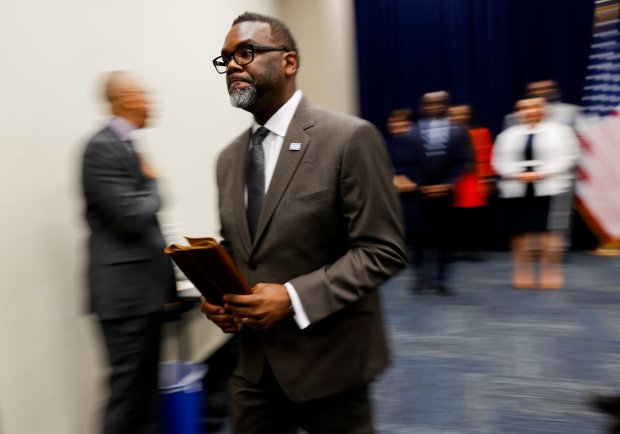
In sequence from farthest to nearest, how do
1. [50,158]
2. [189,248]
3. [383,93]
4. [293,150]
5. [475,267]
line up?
[383,93] → [475,267] → [50,158] → [293,150] → [189,248]

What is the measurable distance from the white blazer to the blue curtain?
205cm

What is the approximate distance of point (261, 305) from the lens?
1237 mm

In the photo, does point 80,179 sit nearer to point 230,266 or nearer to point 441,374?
point 230,266

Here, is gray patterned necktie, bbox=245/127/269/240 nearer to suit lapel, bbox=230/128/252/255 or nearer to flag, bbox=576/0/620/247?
suit lapel, bbox=230/128/252/255

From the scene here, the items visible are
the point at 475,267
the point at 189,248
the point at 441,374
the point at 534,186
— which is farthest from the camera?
the point at 475,267

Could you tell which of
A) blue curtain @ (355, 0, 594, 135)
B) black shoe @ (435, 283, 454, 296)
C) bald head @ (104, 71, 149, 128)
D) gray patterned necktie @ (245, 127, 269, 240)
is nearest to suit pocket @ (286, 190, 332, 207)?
gray patterned necktie @ (245, 127, 269, 240)

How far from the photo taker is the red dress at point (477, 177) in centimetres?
491

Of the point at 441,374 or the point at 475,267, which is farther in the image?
the point at 475,267

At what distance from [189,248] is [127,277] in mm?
978

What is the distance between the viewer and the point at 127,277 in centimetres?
200

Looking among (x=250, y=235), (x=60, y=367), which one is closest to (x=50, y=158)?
(x=60, y=367)

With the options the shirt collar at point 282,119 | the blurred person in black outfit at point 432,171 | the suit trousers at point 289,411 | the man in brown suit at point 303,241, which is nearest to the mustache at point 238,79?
the man in brown suit at point 303,241

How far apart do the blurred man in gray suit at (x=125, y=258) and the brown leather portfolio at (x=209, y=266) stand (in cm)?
81

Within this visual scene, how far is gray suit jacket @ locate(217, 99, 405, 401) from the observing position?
128 cm
